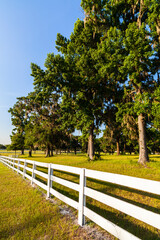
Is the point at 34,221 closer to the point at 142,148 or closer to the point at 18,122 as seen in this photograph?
the point at 142,148

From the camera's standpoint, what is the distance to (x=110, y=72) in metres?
15.7

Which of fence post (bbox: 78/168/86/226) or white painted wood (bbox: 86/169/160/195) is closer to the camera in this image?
white painted wood (bbox: 86/169/160/195)

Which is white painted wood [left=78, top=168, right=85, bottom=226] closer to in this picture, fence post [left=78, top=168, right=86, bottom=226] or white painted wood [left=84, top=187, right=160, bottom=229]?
fence post [left=78, top=168, right=86, bottom=226]

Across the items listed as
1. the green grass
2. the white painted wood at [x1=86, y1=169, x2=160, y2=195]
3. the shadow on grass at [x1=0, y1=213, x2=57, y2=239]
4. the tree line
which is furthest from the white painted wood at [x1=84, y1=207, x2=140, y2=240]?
the tree line

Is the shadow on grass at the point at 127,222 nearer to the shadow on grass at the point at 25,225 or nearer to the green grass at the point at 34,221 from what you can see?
the green grass at the point at 34,221

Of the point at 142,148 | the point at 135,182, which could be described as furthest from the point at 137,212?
the point at 142,148

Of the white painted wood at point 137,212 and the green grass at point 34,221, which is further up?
the white painted wood at point 137,212

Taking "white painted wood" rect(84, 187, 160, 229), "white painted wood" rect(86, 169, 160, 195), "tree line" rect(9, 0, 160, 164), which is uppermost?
"tree line" rect(9, 0, 160, 164)

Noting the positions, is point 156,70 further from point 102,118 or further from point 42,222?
point 42,222

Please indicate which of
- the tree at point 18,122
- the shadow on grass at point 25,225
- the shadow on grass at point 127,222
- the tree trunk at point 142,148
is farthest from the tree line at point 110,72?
the tree at point 18,122

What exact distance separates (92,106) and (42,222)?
1672 centimetres

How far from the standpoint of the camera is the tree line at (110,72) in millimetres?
13523

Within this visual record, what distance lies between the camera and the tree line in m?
13.5

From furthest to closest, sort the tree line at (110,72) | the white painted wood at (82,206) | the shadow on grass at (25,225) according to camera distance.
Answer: the tree line at (110,72)
the white painted wood at (82,206)
the shadow on grass at (25,225)
